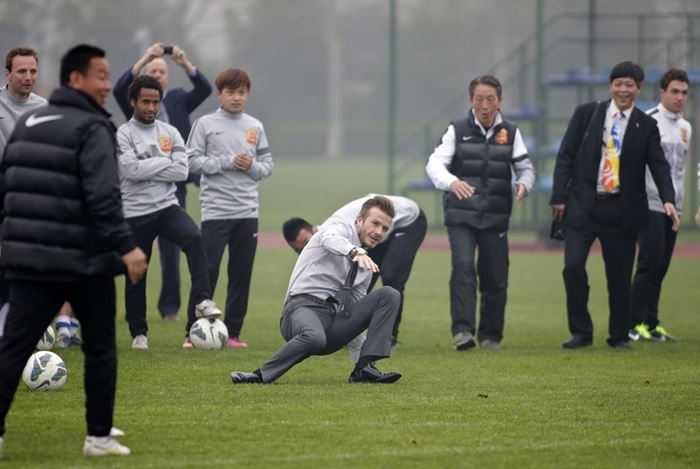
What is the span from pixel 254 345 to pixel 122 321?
2.13m

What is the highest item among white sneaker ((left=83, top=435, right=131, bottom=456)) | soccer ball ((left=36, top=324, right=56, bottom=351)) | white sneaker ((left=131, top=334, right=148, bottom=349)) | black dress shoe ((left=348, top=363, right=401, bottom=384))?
white sneaker ((left=83, top=435, right=131, bottom=456))

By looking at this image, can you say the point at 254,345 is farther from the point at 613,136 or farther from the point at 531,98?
the point at 531,98

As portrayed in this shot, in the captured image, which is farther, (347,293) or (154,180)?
(154,180)

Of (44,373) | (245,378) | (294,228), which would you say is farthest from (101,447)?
(294,228)

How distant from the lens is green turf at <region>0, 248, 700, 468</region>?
6645mm

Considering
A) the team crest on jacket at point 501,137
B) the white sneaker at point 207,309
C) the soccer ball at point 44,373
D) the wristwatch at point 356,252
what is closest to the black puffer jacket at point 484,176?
the team crest on jacket at point 501,137

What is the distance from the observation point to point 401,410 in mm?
7949

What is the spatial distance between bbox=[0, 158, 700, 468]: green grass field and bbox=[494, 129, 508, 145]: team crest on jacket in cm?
177

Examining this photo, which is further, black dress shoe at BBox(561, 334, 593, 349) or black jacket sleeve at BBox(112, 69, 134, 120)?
black dress shoe at BBox(561, 334, 593, 349)

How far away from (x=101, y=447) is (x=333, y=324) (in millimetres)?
2751

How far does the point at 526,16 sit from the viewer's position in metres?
76.2

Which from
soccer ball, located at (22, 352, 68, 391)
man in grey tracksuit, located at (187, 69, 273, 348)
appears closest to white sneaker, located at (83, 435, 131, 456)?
soccer ball, located at (22, 352, 68, 391)

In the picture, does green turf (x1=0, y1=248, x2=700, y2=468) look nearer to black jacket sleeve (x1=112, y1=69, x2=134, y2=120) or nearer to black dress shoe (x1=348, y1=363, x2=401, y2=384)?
black dress shoe (x1=348, y1=363, x2=401, y2=384)

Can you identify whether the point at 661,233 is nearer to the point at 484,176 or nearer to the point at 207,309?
the point at 484,176
